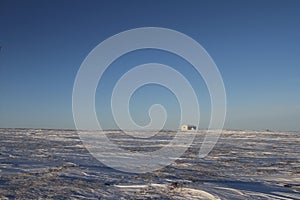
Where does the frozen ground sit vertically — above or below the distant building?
below

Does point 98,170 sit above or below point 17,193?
above

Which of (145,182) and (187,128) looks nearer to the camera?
(145,182)

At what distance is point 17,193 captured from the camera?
7.29m

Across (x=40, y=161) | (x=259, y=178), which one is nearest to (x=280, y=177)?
(x=259, y=178)

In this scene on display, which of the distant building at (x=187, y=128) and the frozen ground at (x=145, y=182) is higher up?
the distant building at (x=187, y=128)

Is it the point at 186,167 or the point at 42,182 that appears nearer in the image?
the point at 42,182

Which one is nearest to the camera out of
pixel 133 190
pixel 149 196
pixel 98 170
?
pixel 149 196

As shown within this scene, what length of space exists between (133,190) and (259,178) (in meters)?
4.53

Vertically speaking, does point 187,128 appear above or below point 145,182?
above

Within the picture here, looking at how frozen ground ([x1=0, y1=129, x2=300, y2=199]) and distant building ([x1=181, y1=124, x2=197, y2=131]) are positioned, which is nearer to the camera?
frozen ground ([x1=0, y1=129, x2=300, y2=199])

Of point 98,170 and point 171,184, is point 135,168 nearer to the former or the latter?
point 98,170

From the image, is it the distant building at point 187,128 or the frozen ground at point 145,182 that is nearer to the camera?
the frozen ground at point 145,182

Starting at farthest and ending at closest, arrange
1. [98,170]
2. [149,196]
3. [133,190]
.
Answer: [98,170] → [133,190] → [149,196]

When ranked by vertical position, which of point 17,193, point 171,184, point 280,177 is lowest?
point 17,193
